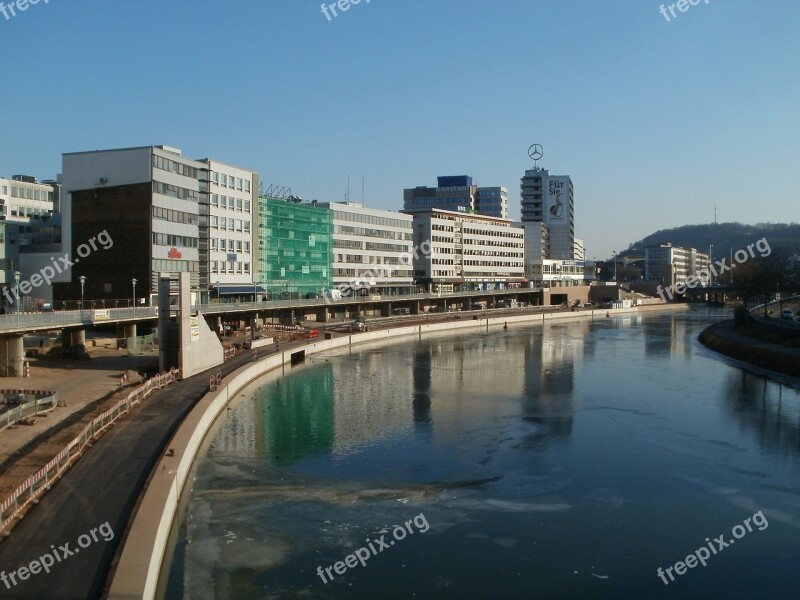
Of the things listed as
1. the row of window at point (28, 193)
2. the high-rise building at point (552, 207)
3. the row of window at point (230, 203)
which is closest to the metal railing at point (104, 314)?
the row of window at point (230, 203)

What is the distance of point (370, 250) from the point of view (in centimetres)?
8838

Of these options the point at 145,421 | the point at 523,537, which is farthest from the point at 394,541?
the point at 145,421

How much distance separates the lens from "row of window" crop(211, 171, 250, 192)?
193ft

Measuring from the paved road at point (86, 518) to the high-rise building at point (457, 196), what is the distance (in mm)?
125063

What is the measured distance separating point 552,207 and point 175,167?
112 metres

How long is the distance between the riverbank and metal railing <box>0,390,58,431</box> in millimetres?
39424

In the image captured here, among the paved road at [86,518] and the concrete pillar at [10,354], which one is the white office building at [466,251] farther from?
the paved road at [86,518]

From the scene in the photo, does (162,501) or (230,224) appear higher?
(230,224)

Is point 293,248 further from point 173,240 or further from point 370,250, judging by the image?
point 173,240

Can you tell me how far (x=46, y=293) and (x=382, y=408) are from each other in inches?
1158

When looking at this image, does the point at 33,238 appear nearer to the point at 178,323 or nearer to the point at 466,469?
the point at 178,323

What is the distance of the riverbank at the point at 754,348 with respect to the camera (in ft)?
150

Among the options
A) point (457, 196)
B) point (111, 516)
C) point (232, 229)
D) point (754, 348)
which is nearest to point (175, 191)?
point (232, 229)

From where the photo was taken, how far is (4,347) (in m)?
32.4
